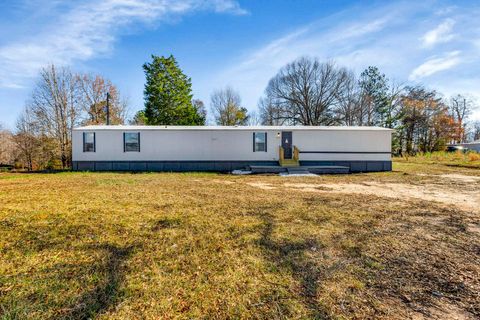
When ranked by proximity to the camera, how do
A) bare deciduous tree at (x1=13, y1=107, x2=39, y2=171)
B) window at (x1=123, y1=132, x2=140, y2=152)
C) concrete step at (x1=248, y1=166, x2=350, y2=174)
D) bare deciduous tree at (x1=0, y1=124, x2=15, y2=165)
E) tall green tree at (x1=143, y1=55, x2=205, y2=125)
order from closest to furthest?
concrete step at (x1=248, y1=166, x2=350, y2=174) → window at (x1=123, y1=132, x2=140, y2=152) → bare deciduous tree at (x1=13, y1=107, x2=39, y2=171) → bare deciduous tree at (x1=0, y1=124, x2=15, y2=165) → tall green tree at (x1=143, y1=55, x2=205, y2=125)

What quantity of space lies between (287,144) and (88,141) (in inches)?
422

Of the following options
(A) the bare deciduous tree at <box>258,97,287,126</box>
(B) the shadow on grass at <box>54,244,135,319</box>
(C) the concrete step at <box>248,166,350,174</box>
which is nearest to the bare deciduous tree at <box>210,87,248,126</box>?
(A) the bare deciduous tree at <box>258,97,287,126</box>

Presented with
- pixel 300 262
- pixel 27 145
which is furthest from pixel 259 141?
pixel 27 145

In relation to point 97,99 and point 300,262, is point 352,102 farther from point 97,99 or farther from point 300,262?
point 300,262

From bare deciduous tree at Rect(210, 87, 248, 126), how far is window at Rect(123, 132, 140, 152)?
60.4 feet

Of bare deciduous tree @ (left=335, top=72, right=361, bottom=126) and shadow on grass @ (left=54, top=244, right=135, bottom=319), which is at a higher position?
bare deciduous tree @ (left=335, top=72, right=361, bottom=126)

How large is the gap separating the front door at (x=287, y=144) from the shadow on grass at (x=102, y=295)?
11.3 m

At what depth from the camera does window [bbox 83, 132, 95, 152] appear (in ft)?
40.6

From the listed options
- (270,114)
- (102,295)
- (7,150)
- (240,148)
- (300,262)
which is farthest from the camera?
(270,114)

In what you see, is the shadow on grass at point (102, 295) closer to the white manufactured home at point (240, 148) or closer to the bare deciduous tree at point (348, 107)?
the white manufactured home at point (240, 148)

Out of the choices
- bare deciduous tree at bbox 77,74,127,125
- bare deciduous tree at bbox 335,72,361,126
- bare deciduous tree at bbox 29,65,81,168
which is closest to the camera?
bare deciduous tree at bbox 29,65,81,168

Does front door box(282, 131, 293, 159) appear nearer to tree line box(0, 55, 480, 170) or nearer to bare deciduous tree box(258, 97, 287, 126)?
tree line box(0, 55, 480, 170)

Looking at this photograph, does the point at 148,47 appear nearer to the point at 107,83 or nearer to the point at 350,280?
the point at 107,83

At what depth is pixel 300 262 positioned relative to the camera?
2.51 metres
